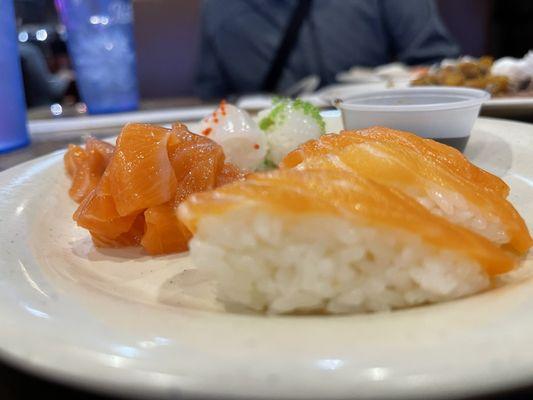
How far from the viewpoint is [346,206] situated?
0.76 meters

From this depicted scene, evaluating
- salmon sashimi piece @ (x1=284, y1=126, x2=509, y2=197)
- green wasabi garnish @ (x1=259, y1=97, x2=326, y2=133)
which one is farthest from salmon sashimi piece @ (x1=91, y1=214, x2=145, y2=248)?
green wasabi garnish @ (x1=259, y1=97, x2=326, y2=133)

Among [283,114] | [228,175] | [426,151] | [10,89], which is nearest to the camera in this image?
[426,151]

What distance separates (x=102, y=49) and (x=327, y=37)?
2063mm

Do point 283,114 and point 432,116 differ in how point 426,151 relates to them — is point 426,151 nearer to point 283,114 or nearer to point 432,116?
point 432,116

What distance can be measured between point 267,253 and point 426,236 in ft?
0.74

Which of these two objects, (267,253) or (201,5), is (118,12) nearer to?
(201,5)

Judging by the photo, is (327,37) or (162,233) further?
(327,37)

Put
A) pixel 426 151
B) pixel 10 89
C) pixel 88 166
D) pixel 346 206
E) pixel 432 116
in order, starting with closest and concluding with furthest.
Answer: pixel 346 206, pixel 426 151, pixel 88 166, pixel 432 116, pixel 10 89

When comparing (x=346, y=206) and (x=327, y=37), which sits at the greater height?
(x=346, y=206)

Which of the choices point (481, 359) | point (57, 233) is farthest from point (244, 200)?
point (57, 233)

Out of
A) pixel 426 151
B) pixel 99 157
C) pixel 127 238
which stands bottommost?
pixel 127 238

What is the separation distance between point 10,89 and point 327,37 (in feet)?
9.54

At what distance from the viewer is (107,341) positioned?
625mm

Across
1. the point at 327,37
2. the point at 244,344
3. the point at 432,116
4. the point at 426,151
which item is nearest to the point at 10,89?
the point at 432,116
